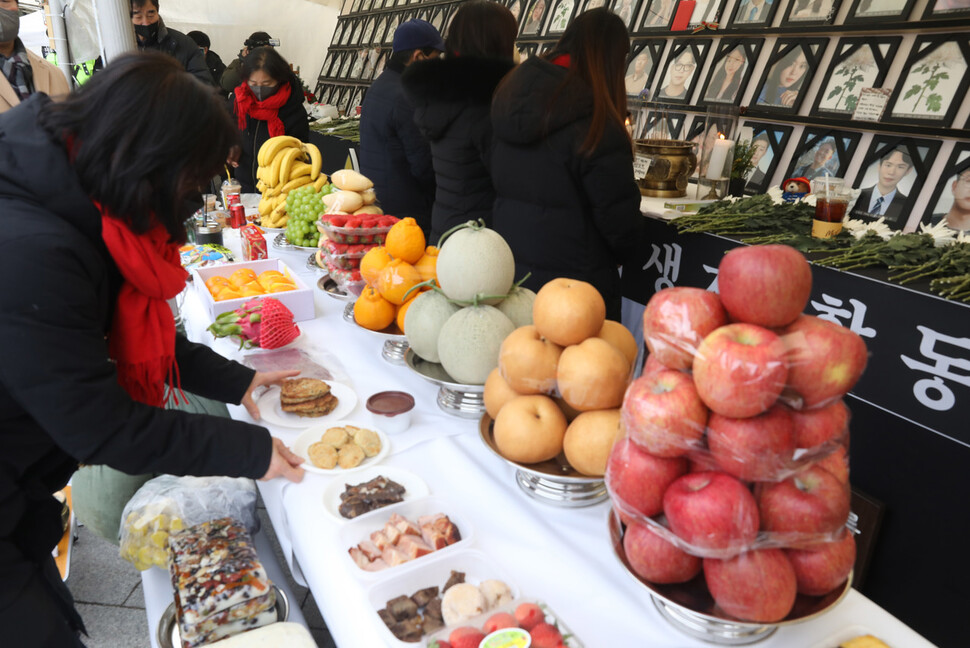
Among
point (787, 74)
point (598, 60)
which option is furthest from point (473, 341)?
point (787, 74)

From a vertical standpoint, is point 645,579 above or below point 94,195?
below

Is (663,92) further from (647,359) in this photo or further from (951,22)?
(647,359)

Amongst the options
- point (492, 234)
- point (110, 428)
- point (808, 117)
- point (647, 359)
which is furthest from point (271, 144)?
point (808, 117)

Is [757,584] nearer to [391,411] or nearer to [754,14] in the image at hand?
[391,411]

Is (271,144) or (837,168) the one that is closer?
(271,144)

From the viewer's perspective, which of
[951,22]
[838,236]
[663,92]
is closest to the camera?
[838,236]

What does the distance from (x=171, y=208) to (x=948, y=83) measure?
330cm

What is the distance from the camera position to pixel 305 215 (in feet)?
8.10

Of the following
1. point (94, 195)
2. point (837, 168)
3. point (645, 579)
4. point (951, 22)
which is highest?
point (951, 22)

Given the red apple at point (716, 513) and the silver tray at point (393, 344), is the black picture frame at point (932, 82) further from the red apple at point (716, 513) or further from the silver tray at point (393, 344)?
the red apple at point (716, 513)

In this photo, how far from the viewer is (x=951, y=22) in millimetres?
2746

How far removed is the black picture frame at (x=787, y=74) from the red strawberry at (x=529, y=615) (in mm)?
3430

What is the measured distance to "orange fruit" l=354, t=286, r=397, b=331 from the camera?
168cm

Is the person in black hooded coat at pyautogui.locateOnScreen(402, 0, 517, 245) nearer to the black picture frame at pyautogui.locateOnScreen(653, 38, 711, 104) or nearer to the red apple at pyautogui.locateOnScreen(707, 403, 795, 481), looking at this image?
the black picture frame at pyautogui.locateOnScreen(653, 38, 711, 104)
